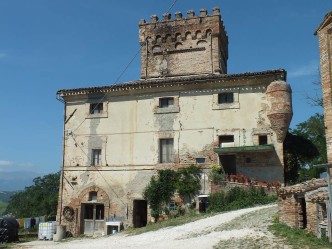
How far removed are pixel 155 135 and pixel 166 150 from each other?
3.83 feet

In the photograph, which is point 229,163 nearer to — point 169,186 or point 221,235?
point 169,186

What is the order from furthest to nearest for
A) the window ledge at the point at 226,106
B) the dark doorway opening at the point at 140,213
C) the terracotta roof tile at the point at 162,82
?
1. the dark doorway opening at the point at 140,213
2. the window ledge at the point at 226,106
3. the terracotta roof tile at the point at 162,82

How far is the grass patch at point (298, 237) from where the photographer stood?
33.8 feet

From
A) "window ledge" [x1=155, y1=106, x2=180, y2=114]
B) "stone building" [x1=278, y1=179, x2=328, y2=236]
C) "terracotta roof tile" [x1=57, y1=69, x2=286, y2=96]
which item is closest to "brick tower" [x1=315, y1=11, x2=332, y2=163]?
Result: "stone building" [x1=278, y1=179, x2=328, y2=236]

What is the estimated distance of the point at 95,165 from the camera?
25.0 meters

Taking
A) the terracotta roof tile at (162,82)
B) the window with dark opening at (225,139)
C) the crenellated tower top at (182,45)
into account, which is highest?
the crenellated tower top at (182,45)

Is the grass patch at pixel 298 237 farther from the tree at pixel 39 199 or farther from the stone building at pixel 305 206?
the tree at pixel 39 199

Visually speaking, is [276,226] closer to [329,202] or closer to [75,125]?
[329,202]

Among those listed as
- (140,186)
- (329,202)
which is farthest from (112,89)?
(329,202)

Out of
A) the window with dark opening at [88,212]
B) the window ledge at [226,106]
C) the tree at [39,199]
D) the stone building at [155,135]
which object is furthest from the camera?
the tree at [39,199]

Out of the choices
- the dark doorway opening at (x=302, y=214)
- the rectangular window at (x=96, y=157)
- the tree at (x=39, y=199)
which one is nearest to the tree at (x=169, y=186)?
the rectangular window at (x=96, y=157)

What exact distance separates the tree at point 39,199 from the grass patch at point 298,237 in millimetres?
42973

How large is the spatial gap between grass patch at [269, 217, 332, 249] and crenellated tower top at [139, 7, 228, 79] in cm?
1823

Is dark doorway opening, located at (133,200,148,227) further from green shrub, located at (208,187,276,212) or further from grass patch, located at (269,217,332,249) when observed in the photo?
Answer: grass patch, located at (269,217,332,249)
